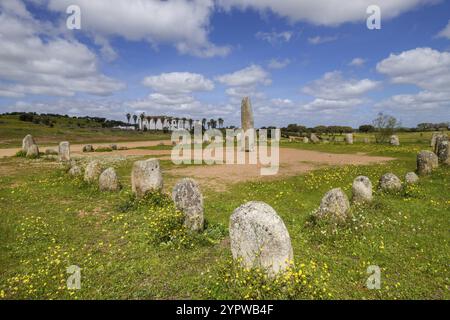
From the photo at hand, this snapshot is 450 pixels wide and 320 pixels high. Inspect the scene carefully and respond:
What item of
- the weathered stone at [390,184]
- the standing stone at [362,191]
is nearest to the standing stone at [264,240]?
the standing stone at [362,191]

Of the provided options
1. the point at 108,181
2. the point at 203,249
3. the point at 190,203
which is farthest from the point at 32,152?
the point at 203,249

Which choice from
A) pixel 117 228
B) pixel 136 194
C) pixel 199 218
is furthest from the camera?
pixel 136 194

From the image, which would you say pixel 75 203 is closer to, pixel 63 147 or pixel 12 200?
pixel 12 200

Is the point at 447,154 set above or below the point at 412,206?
above

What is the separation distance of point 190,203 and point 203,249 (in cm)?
177

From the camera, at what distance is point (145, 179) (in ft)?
47.8

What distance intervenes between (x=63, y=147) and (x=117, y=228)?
2229 centimetres

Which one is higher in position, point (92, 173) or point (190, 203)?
point (92, 173)

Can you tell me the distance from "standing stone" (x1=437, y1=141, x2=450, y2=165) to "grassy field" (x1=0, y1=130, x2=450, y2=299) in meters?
6.65

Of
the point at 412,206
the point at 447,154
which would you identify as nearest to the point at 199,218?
the point at 412,206

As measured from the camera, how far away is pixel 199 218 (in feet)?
35.0

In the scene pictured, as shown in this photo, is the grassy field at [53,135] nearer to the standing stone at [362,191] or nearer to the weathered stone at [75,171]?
the weathered stone at [75,171]

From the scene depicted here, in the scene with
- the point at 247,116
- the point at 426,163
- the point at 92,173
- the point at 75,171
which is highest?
the point at 247,116

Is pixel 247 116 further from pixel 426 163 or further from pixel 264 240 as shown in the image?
pixel 264 240
